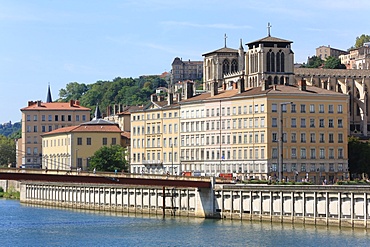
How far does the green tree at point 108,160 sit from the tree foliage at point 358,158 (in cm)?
3239

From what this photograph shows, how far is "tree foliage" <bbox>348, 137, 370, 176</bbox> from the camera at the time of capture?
484 ft

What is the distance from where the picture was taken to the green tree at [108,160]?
162125mm

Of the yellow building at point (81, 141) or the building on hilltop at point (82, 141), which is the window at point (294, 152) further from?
the yellow building at point (81, 141)

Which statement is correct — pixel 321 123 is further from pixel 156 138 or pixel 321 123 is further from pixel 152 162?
pixel 152 162

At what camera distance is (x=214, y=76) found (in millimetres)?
195625

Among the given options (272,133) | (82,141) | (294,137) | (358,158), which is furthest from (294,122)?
(82,141)

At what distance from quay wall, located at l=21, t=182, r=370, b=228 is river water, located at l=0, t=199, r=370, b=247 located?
1.17 m

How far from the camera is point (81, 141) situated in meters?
176

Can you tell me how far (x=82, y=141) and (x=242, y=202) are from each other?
82324mm

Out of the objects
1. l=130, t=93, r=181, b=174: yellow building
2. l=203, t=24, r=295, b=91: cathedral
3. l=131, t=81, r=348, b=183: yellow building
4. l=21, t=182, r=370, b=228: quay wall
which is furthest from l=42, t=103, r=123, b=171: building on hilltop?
l=21, t=182, r=370, b=228: quay wall

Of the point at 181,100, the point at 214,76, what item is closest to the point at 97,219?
the point at 181,100

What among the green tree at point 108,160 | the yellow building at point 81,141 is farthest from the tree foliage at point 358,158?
the yellow building at point 81,141

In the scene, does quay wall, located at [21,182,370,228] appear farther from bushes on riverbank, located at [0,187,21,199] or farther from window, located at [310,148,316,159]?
window, located at [310,148,316,159]

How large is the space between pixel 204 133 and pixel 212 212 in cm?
5062
